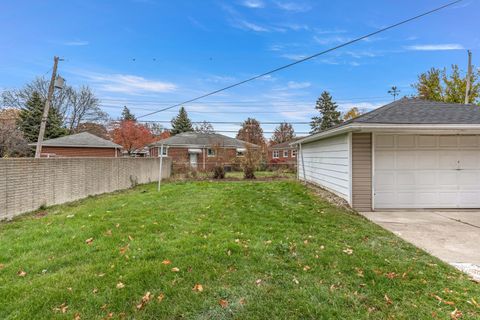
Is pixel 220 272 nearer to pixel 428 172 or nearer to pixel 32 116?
pixel 428 172

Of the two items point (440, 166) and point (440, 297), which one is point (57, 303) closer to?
point (440, 297)

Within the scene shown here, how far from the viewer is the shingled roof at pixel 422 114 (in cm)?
703

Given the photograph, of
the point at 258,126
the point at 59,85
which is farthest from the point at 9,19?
the point at 258,126

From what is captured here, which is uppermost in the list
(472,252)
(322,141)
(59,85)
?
(59,85)

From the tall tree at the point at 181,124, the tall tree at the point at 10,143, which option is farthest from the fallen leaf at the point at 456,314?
the tall tree at the point at 181,124

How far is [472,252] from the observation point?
4.11 meters

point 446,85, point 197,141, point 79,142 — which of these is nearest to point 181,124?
point 197,141

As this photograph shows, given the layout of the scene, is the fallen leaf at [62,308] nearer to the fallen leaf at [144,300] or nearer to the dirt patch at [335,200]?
the fallen leaf at [144,300]

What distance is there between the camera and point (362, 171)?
7.22m

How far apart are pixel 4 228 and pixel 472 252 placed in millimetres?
8499

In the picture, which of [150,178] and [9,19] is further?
[150,178]

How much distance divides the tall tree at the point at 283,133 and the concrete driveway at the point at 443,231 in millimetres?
36824

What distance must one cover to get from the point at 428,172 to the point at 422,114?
1.71 metres

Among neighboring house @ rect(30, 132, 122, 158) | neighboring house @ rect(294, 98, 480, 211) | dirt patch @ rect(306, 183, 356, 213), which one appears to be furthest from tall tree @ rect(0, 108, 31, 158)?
neighboring house @ rect(294, 98, 480, 211)
